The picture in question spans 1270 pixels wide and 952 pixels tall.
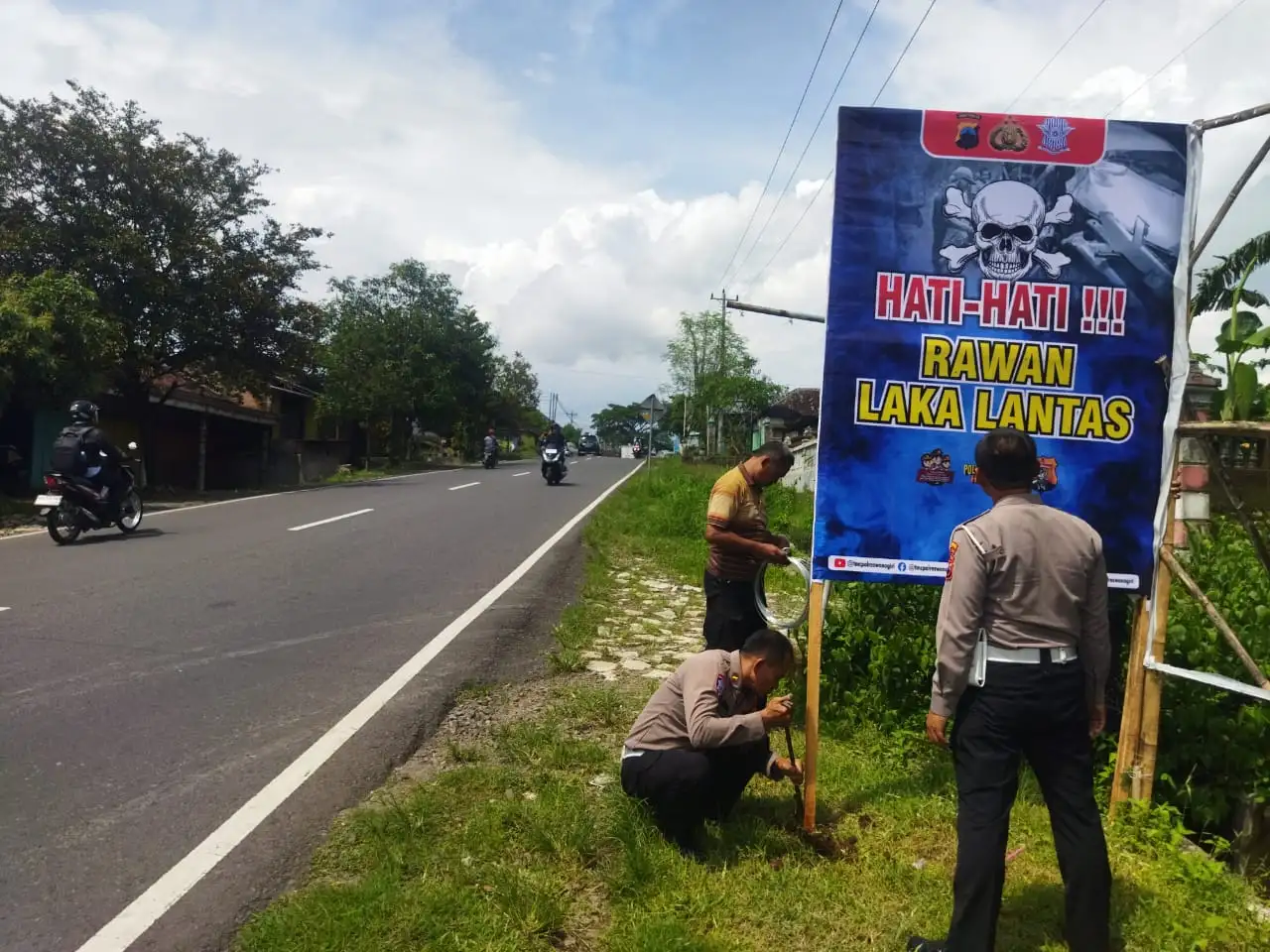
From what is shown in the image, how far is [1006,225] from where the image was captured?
3.94 meters

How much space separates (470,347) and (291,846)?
46.6 m

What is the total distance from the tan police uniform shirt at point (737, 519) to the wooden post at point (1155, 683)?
1.78 meters

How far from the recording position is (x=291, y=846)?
3.72m

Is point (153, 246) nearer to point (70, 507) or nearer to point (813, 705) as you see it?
point (70, 507)

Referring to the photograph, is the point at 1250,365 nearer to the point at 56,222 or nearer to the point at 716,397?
the point at 56,222

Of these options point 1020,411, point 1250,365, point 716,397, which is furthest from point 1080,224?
point 716,397

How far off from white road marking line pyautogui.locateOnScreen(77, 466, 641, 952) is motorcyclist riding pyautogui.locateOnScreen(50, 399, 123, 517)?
23.7ft

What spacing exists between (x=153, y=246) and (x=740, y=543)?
19113 millimetres

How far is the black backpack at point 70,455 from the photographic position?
38.1ft

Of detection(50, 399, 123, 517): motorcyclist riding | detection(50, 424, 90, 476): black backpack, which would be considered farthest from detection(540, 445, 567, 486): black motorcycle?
detection(50, 424, 90, 476): black backpack

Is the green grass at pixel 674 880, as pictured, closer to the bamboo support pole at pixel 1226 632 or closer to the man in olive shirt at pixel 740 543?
the bamboo support pole at pixel 1226 632

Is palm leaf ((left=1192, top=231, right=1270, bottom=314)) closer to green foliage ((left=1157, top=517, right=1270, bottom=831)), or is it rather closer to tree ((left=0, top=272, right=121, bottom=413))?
green foliage ((left=1157, top=517, right=1270, bottom=831))

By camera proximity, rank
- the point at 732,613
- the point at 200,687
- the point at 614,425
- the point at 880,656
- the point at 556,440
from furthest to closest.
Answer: the point at 614,425 < the point at 556,440 < the point at 200,687 < the point at 880,656 < the point at 732,613

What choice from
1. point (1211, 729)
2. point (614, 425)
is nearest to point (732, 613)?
point (1211, 729)
